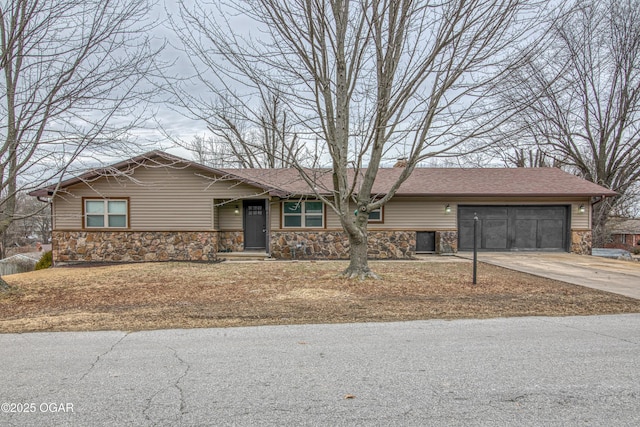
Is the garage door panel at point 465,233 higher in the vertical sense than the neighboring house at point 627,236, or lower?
higher

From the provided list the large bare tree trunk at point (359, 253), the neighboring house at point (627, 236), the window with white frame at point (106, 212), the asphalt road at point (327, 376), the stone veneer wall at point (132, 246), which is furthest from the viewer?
the neighboring house at point (627, 236)

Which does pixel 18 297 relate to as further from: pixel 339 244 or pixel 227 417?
pixel 339 244

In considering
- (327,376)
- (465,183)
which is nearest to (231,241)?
(465,183)

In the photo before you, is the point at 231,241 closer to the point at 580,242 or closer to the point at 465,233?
the point at 465,233

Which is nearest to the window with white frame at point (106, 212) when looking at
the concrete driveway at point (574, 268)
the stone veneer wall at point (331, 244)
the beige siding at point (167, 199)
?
the beige siding at point (167, 199)

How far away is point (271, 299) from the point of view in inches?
305

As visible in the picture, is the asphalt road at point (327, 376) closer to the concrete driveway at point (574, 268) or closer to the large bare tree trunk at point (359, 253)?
the concrete driveway at point (574, 268)

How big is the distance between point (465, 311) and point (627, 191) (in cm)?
2437

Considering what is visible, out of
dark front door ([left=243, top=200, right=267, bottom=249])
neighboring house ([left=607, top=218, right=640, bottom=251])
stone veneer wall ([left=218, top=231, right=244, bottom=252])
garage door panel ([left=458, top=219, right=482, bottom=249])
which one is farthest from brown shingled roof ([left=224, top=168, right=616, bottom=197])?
neighboring house ([left=607, top=218, right=640, bottom=251])

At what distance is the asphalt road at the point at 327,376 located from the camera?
2990 mm

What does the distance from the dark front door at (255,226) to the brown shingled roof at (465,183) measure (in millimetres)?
1316

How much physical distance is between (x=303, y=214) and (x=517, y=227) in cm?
893

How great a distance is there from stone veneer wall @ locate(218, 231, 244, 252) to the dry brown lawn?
4750 millimetres

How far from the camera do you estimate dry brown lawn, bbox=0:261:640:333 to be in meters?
6.13
